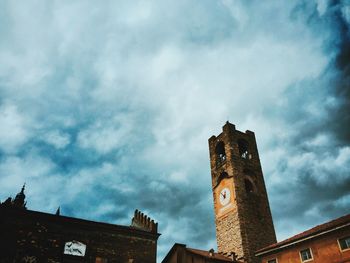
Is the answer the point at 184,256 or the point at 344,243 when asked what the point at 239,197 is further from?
the point at 344,243

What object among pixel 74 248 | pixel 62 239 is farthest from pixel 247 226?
pixel 62 239

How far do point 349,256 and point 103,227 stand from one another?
14.7 metres

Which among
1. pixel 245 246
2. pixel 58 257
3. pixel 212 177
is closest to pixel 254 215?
pixel 245 246

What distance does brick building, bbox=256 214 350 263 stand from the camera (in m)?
15.0

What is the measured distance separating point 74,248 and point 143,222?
233 inches

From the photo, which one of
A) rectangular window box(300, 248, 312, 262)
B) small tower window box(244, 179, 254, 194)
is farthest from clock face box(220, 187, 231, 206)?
rectangular window box(300, 248, 312, 262)

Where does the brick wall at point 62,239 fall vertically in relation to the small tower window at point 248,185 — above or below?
below

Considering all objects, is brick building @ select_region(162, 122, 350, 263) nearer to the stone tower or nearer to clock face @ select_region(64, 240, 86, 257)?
the stone tower

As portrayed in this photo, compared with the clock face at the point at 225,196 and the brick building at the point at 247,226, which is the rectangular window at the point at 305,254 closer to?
the brick building at the point at 247,226

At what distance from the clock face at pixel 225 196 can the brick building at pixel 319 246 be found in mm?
8079

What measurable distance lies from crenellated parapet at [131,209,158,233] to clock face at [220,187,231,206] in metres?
8.12

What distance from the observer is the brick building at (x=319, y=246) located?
15039mm

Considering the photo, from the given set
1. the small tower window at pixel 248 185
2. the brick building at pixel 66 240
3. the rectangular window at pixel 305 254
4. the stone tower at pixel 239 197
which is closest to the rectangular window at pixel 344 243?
the rectangular window at pixel 305 254

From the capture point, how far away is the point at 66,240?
18.5 meters
